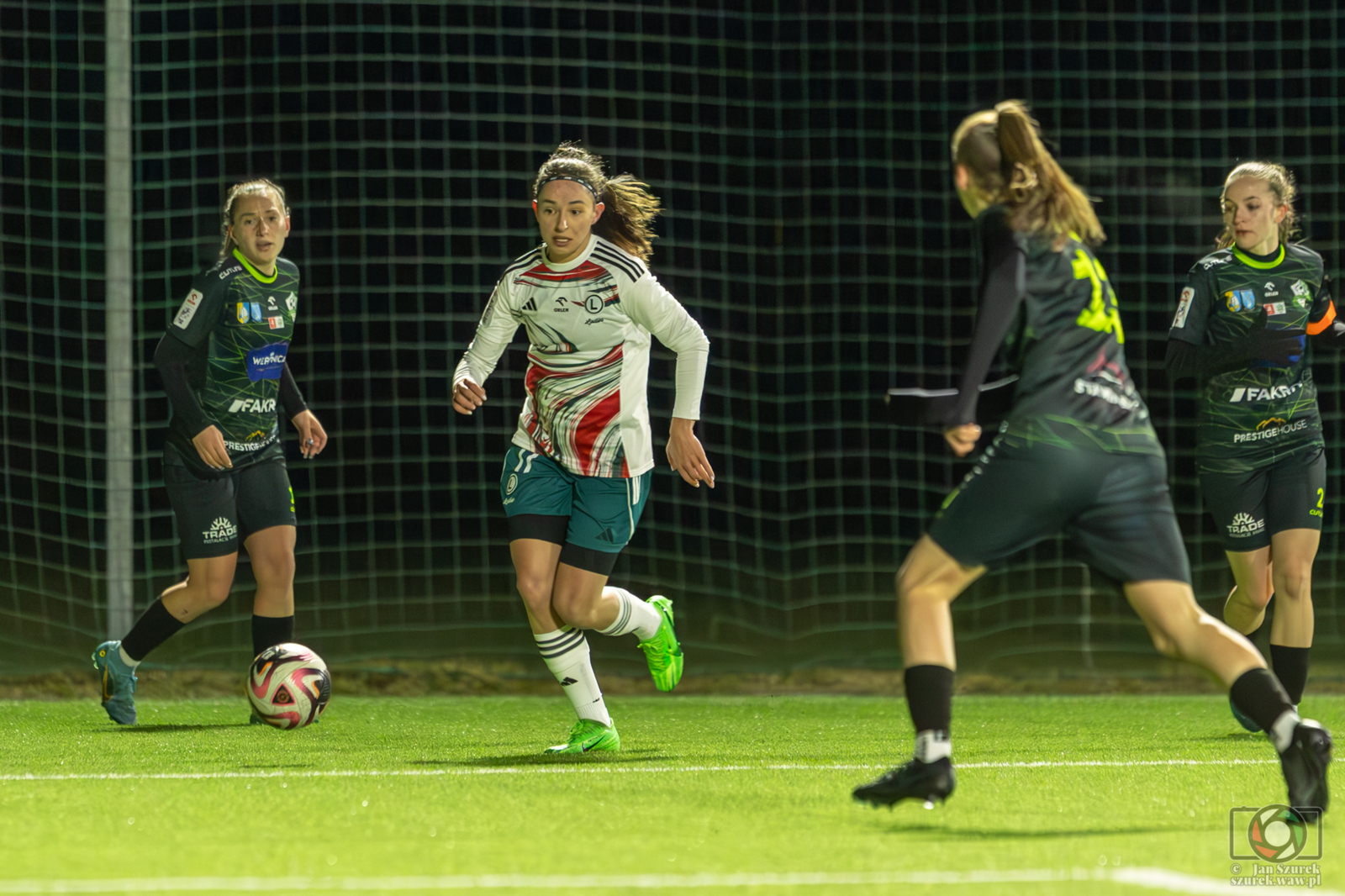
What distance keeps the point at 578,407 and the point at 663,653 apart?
93 centimetres

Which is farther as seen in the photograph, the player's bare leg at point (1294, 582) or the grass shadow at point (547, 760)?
the player's bare leg at point (1294, 582)

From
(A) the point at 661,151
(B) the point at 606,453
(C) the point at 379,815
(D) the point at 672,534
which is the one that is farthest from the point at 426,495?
(C) the point at 379,815

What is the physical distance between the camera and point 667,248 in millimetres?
8766

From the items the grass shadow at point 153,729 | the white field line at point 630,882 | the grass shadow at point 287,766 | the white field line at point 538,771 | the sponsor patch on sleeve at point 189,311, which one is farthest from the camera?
the grass shadow at point 153,729

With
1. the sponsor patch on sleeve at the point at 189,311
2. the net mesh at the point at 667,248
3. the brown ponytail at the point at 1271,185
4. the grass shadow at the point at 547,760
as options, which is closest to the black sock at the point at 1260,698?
the grass shadow at the point at 547,760

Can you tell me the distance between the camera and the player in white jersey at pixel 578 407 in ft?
16.4

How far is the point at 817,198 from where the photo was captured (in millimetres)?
9102

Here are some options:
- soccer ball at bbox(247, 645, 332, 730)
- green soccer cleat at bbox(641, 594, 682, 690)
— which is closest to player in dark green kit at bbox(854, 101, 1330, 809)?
green soccer cleat at bbox(641, 594, 682, 690)

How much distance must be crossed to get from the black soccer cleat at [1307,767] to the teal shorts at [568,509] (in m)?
2.07

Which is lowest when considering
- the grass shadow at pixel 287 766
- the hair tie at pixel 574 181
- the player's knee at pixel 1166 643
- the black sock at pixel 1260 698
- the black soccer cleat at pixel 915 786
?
the grass shadow at pixel 287 766

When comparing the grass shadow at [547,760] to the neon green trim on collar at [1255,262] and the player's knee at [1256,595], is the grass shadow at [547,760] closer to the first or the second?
the player's knee at [1256,595]

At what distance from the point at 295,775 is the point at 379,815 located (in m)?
0.82

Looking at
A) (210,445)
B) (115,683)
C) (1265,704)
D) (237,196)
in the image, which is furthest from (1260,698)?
(115,683)

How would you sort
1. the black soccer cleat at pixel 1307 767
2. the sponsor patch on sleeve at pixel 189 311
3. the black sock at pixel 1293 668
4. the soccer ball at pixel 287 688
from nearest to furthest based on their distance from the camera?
the black soccer cleat at pixel 1307 767 < the soccer ball at pixel 287 688 < the black sock at pixel 1293 668 < the sponsor patch on sleeve at pixel 189 311
